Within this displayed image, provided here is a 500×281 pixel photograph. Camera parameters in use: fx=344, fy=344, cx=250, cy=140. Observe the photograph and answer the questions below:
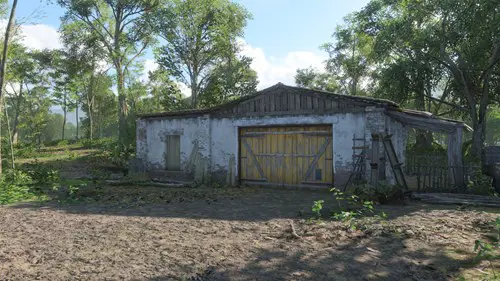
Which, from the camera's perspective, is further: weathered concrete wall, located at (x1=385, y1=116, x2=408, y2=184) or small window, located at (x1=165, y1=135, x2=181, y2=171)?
small window, located at (x1=165, y1=135, x2=181, y2=171)

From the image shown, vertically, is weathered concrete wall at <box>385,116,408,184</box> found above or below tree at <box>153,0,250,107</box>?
below

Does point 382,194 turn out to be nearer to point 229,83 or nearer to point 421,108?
point 421,108

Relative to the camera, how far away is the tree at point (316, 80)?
134 feet

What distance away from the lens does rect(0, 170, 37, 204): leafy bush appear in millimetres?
9706

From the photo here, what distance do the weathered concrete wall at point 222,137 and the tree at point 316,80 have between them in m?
27.6

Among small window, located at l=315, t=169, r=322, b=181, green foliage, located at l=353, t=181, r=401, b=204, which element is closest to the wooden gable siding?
small window, located at l=315, t=169, r=322, b=181

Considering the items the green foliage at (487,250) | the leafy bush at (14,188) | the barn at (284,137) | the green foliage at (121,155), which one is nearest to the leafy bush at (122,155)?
the green foliage at (121,155)

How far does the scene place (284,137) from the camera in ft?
42.4

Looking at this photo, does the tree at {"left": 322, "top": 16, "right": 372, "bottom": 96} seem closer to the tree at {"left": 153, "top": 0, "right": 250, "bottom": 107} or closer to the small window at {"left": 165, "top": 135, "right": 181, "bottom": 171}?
the tree at {"left": 153, "top": 0, "right": 250, "bottom": 107}

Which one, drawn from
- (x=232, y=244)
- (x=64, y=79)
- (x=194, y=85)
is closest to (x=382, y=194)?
(x=232, y=244)

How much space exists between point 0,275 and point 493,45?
72.4 feet

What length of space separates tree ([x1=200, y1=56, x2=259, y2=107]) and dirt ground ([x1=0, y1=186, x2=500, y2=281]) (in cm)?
2314

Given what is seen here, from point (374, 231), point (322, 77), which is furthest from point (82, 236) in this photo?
point (322, 77)

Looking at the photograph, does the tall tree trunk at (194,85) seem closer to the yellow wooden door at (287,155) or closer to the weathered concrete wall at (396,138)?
the yellow wooden door at (287,155)
